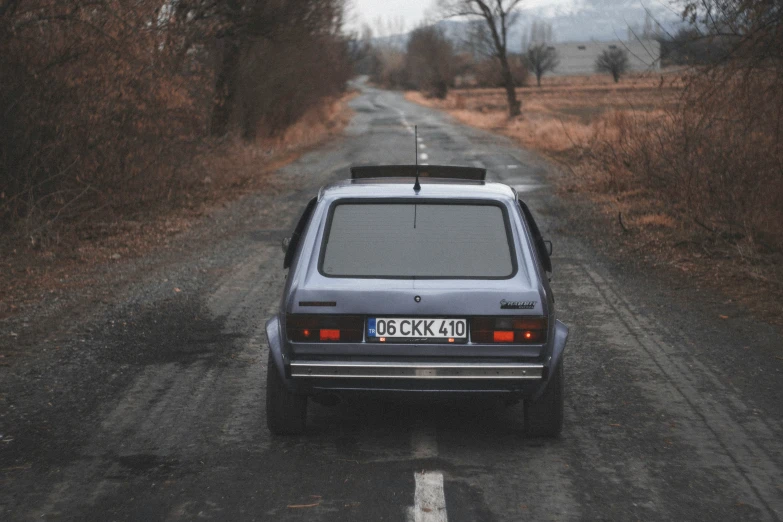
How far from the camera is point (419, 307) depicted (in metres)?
4.67

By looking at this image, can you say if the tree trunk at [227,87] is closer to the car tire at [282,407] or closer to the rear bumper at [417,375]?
the car tire at [282,407]

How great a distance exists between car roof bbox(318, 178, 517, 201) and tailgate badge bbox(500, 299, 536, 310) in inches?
27.0

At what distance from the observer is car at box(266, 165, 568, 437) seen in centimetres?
469

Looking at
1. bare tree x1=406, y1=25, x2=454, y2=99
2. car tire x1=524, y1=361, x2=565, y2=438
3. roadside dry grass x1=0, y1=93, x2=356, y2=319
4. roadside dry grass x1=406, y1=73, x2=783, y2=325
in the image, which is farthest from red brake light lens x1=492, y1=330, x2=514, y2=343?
bare tree x1=406, y1=25, x2=454, y2=99

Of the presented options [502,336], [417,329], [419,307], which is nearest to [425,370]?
[417,329]

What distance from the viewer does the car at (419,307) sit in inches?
185

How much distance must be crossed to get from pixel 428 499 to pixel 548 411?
108 centimetres

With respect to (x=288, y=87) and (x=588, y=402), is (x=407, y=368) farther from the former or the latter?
(x=288, y=87)

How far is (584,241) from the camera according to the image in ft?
42.5

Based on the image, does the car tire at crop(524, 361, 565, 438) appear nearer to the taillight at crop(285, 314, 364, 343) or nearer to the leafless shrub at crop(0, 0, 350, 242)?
the taillight at crop(285, 314, 364, 343)

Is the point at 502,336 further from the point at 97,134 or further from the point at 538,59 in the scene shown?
the point at 538,59

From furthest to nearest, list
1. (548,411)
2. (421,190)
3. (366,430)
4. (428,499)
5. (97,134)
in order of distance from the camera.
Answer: (97,134), (366,430), (421,190), (548,411), (428,499)

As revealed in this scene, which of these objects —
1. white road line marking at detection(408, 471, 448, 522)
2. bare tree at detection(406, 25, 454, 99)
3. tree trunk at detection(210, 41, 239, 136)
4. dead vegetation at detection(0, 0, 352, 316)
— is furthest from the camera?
bare tree at detection(406, 25, 454, 99)

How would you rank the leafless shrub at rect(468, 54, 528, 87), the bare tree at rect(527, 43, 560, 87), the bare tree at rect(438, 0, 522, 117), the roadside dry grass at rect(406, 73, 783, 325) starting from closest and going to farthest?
the roadside dry grass at rect(406, 73, 783, 325) → the bare tree at rect(438, 0, 522, 117) → the leafless shrub at rect(468, 54, 528, 87) → the bare tree at rect(527, 43, 560, 87)
